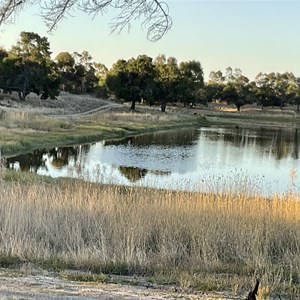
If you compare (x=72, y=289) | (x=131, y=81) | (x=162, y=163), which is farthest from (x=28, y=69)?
(x=72, y=289)

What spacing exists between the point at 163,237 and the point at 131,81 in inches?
2519

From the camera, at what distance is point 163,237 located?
8023mm

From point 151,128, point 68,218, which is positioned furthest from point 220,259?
point 151,128

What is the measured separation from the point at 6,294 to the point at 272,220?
558 centimetres

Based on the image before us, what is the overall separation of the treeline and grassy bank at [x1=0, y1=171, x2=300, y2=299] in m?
51.2

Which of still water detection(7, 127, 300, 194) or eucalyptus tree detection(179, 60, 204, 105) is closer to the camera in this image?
still water detection(7, 127, 300, 194)

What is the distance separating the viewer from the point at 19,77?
191 ft

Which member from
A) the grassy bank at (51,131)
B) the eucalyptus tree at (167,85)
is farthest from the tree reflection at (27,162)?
the eucalyptus tree at (167,85)

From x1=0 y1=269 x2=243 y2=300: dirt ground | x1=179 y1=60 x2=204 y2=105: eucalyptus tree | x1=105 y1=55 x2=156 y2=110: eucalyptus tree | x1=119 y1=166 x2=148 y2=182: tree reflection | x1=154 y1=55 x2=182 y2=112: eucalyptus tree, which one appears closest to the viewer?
x1=0 y1=269 x2=243 y2=300: dirt ground

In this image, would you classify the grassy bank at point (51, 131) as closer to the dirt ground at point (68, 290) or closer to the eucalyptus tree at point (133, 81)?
the eucalyptus tree at point (133, 81)

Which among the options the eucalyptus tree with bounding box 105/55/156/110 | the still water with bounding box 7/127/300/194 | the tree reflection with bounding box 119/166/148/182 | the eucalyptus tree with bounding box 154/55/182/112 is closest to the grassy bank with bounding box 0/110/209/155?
the still water with bounding box 7/127/300/194

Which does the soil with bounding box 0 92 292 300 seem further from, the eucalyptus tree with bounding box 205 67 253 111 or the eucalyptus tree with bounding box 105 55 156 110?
the eucalyptus tree with bounding box 205 67 253 111

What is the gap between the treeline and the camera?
193 ft

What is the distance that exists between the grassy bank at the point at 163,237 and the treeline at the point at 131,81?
5125cm
